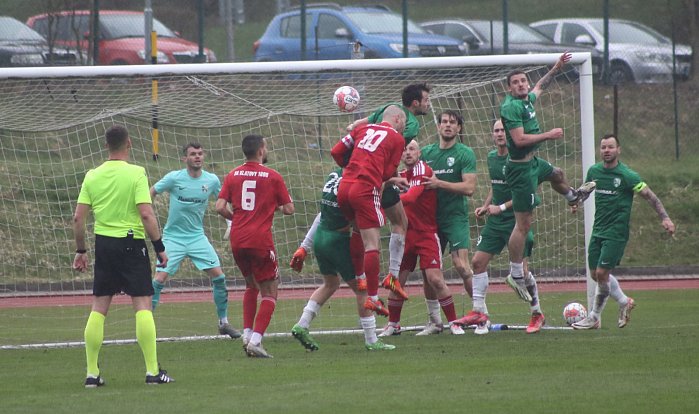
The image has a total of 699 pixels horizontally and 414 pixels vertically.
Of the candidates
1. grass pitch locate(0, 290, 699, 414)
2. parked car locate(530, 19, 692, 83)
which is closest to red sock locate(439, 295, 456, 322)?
grass pitch locate(0, 290, 699, 414)

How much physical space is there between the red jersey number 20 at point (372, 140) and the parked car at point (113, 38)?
13.4 m

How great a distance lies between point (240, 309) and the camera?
15.1 m

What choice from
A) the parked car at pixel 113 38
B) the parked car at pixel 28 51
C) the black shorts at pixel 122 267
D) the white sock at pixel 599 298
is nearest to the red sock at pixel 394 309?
the white sock at pixel 599 298

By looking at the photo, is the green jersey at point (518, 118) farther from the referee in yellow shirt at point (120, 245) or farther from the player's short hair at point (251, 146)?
the referee in yellow shirt at point (120, 245)

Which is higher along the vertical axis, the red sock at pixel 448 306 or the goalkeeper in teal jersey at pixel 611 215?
the goalkeeper in teal jersey at pixel 611 215

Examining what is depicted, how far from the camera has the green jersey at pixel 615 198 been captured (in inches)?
460

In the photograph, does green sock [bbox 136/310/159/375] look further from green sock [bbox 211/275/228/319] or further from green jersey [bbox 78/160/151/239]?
green sock [bbox 211/275/228/319]

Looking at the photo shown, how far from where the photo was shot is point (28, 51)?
75.6 ft

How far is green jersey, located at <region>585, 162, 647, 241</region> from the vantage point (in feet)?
38.3

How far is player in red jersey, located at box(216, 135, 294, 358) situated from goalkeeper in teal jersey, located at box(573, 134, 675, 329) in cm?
367

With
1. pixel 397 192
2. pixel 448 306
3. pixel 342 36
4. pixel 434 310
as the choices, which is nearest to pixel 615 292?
pixel 448 306

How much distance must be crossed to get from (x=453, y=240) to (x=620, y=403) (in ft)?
Answer: 15.5

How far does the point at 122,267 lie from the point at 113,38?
15.3 metres

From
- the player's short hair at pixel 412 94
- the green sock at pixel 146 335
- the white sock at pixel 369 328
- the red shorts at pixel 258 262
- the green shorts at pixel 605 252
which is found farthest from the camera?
the green shorts at pixel 605 252
